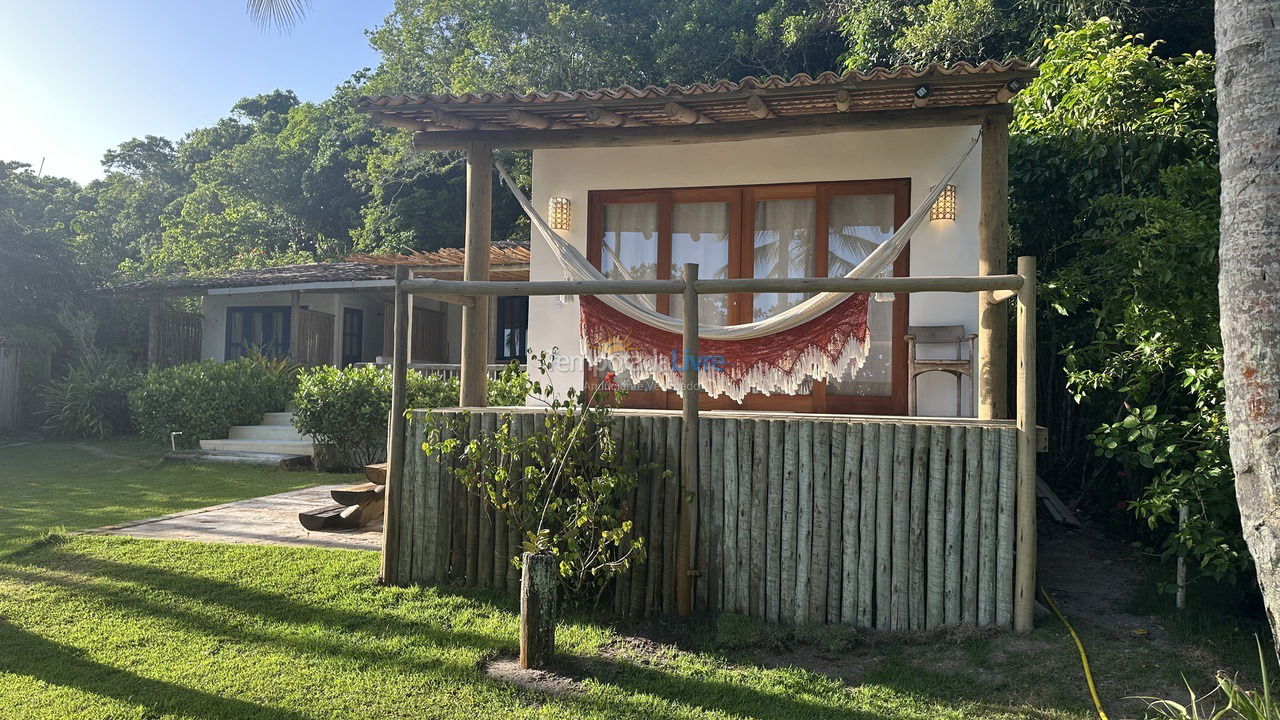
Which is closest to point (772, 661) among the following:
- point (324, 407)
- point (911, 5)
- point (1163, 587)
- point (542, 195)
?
point (1163, 587)

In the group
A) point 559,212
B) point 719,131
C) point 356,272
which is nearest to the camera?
point 719,131

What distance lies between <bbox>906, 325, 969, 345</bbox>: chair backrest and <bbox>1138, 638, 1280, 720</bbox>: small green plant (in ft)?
8.49

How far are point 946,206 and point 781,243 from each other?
115cm

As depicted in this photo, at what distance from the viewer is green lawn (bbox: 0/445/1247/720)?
10.1 feet

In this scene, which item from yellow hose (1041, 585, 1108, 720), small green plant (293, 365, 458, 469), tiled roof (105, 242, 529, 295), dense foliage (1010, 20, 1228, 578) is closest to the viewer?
yellow hose (1041, 585, 1108, 720)

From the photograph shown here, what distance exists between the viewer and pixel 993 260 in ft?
15.7

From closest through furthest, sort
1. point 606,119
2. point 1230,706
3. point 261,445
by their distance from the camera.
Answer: point 1230,706
point 606,119
point 261,445

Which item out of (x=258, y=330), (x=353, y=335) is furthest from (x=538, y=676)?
(x=258, y=330)

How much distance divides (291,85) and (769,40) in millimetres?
21092

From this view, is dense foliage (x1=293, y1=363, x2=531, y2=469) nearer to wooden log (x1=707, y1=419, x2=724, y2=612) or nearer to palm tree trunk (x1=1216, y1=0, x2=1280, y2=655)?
wooden log (x1=707, y1=419, x2=724, y2=612)

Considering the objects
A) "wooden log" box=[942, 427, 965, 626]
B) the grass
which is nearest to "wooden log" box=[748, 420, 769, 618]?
"wooden log" box=[942, 427, 965, 626]

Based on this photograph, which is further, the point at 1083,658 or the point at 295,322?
the point at 295,322

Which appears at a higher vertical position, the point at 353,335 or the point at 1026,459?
the point at 353,335

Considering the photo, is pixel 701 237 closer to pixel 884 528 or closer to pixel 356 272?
pixel 884 528
